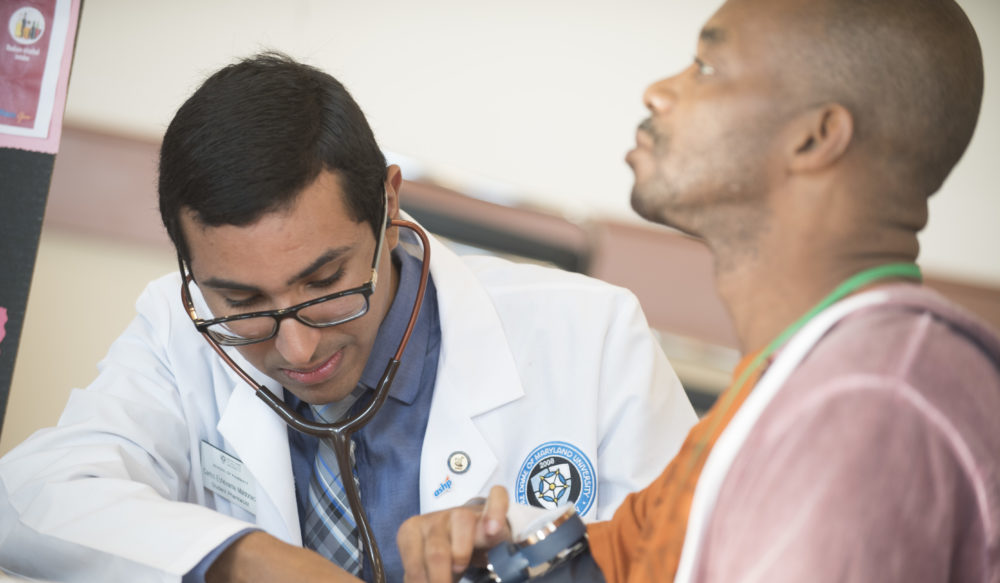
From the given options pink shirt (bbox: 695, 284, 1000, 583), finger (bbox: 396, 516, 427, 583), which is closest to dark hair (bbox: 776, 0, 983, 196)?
pink shirt (bbox: 695, 284, 1000, 583)

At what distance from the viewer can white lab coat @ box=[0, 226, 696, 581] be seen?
3.91 ft

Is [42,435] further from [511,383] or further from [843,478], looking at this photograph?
[843,478]

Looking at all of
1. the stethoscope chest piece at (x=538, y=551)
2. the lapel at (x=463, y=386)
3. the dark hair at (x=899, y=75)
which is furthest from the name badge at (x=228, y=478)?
the dark hair at (x=899, y=75)

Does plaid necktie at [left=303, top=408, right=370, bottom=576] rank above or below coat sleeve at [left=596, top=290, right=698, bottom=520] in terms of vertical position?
below

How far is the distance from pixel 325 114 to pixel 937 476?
100cm

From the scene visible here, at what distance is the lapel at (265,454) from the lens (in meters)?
1.33

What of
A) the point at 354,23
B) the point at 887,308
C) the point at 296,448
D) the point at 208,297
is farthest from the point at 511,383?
the point at 354,23

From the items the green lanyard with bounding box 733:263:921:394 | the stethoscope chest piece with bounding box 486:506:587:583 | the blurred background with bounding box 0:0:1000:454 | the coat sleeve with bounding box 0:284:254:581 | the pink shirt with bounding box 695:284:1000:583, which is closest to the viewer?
the pink shirt with bounding box 695:284:1000:583

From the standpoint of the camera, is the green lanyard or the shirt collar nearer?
the green lanyard

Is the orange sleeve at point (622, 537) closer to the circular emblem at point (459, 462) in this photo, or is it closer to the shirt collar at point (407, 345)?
the circular emblem at point (459, 462)

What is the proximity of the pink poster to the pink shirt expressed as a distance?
1.14m

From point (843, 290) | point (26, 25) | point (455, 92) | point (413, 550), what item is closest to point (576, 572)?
point (413, 550)

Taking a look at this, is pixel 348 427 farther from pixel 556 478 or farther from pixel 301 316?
pixel 556 478

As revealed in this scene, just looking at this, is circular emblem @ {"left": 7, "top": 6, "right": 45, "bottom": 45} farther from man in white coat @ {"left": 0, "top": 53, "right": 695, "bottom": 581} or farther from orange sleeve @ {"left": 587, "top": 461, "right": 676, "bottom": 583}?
orange sleeve @ {"left": 587, "top": 461, "right": 676, "bottom": 583}
